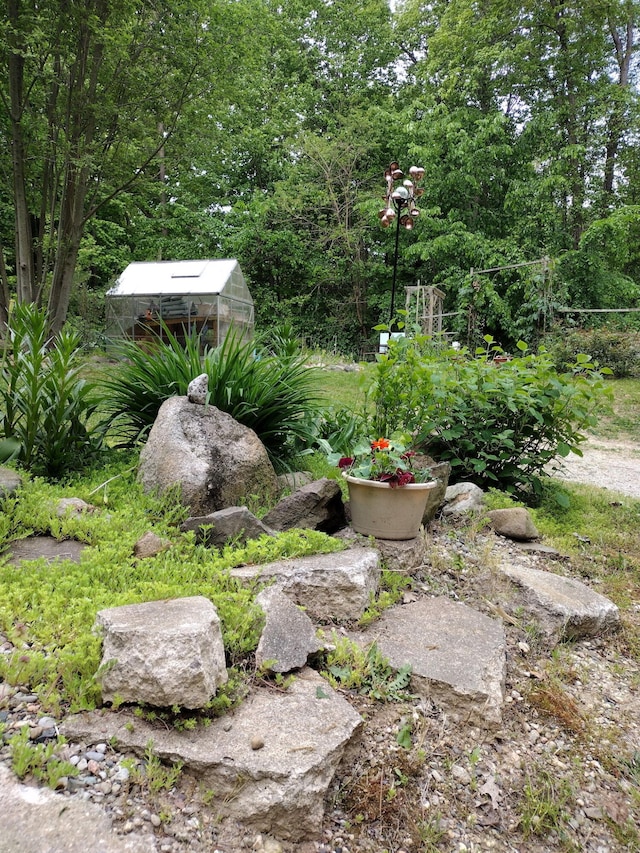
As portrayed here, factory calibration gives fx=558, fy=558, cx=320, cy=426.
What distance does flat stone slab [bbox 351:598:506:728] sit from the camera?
1.83 m

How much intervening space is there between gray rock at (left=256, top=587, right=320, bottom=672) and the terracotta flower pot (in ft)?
2.87

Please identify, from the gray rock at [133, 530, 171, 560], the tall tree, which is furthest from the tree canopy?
the gray rock at [133, 530, 171, 560]

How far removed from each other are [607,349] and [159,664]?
11023mm

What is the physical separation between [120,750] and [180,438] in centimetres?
173

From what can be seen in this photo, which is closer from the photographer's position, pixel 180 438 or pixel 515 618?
pixel 515 618

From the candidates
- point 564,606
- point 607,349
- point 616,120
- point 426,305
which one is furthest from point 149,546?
point 616,120

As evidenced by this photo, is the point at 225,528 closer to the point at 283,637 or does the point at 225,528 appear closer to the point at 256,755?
the point at 283,637

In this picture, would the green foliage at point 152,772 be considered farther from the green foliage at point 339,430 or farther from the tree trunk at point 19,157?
the tree trunk at point 19,157

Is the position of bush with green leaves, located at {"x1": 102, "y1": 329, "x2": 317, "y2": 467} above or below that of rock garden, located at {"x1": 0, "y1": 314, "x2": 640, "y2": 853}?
above

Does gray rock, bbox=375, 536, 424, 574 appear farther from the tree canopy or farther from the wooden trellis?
the tree canopy

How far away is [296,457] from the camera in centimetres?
379

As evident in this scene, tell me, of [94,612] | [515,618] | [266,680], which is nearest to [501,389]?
[515,618]

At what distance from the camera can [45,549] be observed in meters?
2.32

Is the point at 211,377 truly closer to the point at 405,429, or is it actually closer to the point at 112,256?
the point at 405,429
